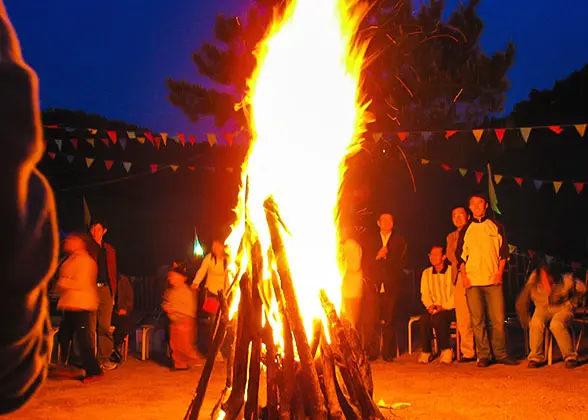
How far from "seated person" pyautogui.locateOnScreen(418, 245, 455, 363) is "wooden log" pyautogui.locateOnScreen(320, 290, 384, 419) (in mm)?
4512

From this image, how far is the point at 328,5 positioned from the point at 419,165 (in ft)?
49.6

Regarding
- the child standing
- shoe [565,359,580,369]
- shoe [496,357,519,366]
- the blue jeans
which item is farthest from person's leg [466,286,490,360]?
the child standing

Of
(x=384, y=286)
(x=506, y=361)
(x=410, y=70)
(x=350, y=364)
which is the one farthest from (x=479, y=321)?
(x=410, y=70)

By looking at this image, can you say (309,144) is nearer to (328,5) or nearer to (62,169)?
(328,5)

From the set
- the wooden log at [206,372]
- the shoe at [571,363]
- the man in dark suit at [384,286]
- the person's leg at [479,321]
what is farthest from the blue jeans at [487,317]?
the wooden log at [206,372]

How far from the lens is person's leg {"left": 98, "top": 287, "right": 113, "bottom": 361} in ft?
30.5

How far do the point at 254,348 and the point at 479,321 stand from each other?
4957 millimetres

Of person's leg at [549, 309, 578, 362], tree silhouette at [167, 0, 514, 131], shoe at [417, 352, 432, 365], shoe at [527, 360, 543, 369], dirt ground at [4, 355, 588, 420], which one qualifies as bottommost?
dirt ground at [4, 355, 588, 420]

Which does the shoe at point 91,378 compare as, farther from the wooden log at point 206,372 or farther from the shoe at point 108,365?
the wooden log at point 206,372

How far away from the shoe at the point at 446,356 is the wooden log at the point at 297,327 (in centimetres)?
499

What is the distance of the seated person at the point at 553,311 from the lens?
8758 mm

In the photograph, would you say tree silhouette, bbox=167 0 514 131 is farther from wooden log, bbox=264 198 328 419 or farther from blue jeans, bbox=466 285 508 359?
wooden log, bbox=264 198 328 419

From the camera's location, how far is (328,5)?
5.56 meters

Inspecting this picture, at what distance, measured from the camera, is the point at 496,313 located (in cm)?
888
